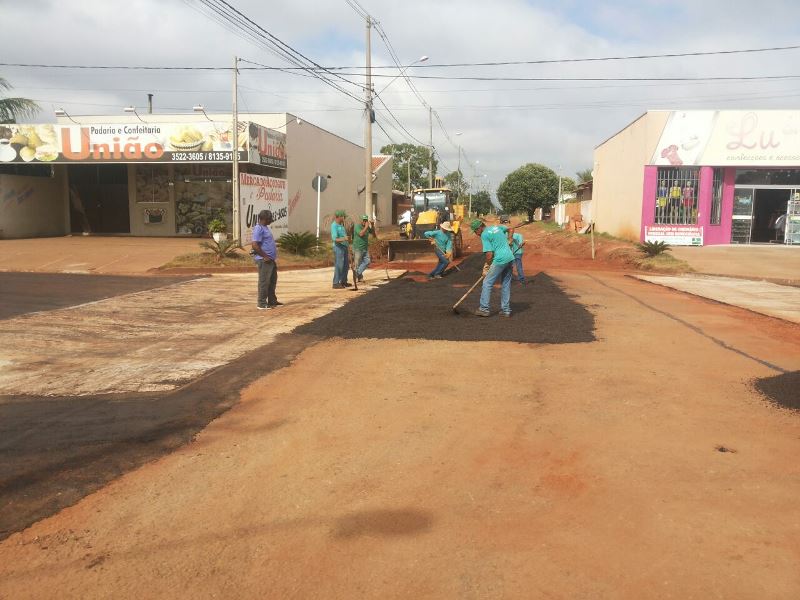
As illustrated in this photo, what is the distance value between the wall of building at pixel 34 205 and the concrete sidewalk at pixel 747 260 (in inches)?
977

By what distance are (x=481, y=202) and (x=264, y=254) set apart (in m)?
117

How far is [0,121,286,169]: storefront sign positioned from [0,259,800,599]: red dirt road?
19389 millimetres

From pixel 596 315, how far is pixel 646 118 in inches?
719

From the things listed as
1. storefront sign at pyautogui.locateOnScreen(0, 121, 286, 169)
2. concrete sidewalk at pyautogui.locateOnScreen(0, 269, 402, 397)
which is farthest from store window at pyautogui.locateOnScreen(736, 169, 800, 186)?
concrete sidewalk at pyautogui.locateOnScreen(0, 269, 402, 397)

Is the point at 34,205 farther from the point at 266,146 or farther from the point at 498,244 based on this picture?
the point at 498,244

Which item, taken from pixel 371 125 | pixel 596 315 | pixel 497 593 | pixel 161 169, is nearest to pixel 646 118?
pixel 371 125

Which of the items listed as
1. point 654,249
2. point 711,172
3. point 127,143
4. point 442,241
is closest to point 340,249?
point 442,241

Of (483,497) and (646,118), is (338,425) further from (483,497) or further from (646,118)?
(646,118)

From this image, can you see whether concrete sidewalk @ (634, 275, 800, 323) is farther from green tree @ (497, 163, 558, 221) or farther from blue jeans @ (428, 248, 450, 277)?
green tree @ (497, 163, 558, 221)

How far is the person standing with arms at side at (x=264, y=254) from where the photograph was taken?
1087 centimetres

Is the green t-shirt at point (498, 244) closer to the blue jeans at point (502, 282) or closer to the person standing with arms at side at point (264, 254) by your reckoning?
the blue jeans at point (502, 282)

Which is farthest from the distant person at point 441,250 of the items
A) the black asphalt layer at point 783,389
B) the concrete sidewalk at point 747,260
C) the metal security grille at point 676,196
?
the metal security grille at point 676,196

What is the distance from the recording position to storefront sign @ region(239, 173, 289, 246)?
20.2 m

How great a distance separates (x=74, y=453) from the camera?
453 cm
